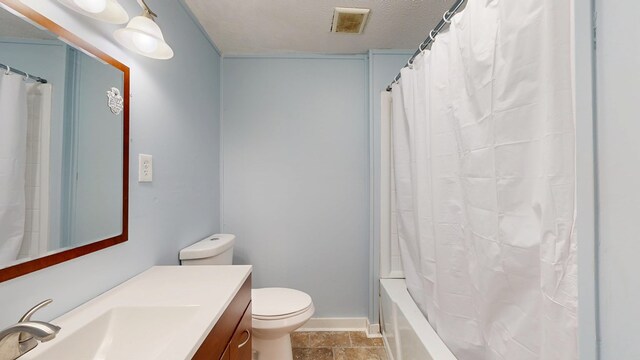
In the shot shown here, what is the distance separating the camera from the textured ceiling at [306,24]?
157cm

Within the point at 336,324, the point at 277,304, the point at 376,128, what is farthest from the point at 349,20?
the point at 336,324

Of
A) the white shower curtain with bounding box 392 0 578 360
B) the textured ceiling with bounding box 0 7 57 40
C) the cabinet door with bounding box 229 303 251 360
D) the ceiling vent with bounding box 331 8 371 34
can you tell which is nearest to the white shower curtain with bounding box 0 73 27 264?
the textured ceiling with bounding box 0 7 57 40

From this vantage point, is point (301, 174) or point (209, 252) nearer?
point (209, 252)

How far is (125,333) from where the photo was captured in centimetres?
81

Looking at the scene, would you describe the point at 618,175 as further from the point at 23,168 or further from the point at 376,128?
the point at 376,128

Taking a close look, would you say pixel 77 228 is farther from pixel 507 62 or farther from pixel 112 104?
pixel 507 62

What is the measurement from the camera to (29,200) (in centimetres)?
71

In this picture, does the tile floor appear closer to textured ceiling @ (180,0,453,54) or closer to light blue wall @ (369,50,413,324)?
light blue wall @ (369,50,413,324)

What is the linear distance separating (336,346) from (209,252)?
1.20m

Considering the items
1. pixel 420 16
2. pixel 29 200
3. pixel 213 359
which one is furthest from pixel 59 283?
pixel 420 16

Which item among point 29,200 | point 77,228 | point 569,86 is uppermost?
point 569,86

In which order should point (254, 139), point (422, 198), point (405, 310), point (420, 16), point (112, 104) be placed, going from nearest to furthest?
point (112, 104)
point (422, 198)
point (405, 310)
point (420, 16)
point (254, 139)

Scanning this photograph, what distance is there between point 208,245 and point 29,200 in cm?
95

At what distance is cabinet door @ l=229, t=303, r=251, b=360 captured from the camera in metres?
0.99
